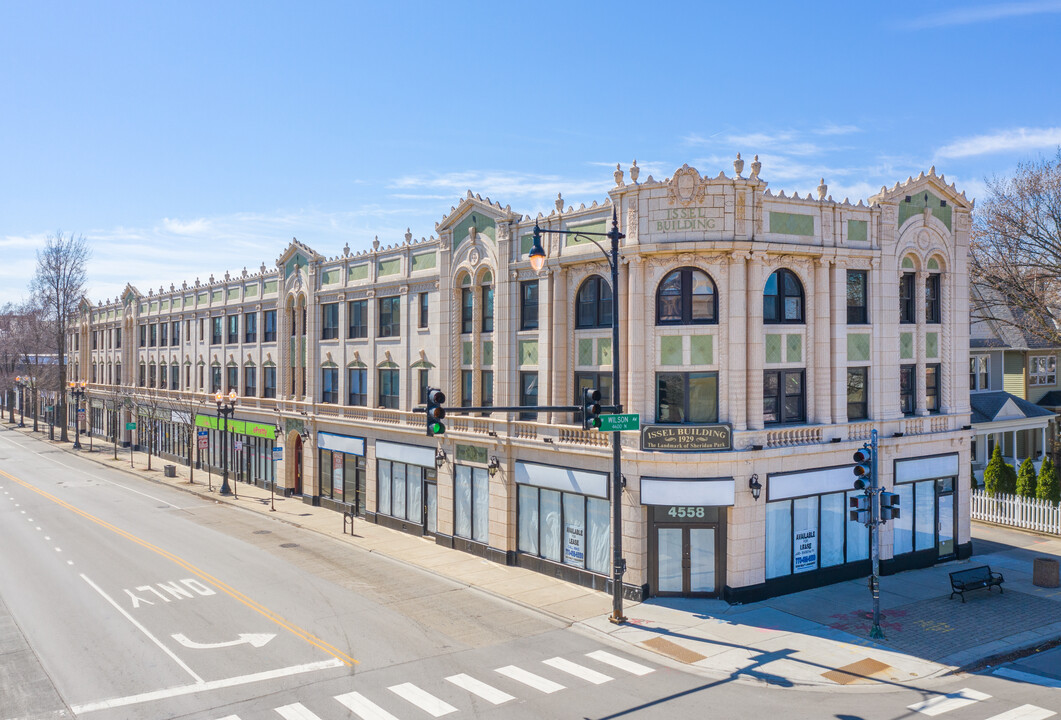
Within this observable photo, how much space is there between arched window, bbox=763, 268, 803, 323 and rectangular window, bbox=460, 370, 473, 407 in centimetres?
1267

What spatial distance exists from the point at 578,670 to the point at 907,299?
751 inches

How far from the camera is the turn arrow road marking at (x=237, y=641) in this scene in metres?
19.0

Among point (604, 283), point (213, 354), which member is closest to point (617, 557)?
point (604, 283)

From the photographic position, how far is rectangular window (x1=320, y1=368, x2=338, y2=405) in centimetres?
4025

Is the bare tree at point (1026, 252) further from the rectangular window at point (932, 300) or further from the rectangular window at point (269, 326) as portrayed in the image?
the rectangular window at point (269, 326)

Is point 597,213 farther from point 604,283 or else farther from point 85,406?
point 85,406

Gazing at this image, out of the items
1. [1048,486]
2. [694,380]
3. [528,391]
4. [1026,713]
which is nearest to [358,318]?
[528,391]

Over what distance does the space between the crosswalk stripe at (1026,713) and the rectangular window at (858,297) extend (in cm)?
1385

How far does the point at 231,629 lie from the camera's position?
66.7 feet

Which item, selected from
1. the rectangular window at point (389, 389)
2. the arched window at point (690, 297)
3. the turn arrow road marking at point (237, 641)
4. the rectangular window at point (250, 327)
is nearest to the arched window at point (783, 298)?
the arched window at point (690, 297)

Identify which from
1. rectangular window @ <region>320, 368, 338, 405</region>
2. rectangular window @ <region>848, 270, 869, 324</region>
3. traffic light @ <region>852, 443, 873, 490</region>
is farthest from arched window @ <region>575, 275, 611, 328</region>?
rectangular window @ <region>320, 368, 338, 405</region>

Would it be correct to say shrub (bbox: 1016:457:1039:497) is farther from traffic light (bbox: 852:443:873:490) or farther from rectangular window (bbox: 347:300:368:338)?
rectangular window (bbox: 347:300:368:338)

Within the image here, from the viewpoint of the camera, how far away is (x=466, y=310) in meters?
31.7

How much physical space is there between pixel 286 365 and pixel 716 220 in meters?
29.4
